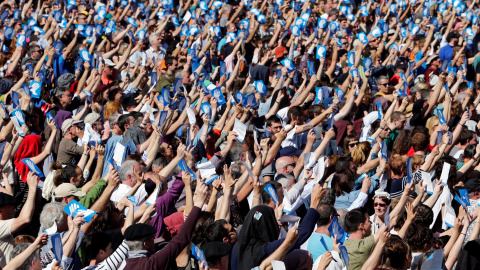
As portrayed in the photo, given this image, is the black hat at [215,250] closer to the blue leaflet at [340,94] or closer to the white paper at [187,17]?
the blue leaflet at [340,94]

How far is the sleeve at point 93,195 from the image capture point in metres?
6.74

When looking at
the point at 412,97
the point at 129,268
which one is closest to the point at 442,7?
the point at 412,97

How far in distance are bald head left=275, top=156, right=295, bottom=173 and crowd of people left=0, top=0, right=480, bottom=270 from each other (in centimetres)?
3

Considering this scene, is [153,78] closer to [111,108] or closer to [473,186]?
[111,108]

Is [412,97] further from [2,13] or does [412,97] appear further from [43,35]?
[2,13]

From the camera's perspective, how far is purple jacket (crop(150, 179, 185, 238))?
653 cm

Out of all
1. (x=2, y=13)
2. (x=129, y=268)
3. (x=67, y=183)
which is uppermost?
(x=129, y=268)

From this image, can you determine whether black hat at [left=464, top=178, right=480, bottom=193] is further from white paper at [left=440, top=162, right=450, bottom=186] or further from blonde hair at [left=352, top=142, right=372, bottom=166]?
blonde hair at [left=352, top=142, right=372, bottom=166]

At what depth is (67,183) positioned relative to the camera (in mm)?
7078

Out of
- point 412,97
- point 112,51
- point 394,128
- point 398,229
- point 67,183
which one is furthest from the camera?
point 112,51

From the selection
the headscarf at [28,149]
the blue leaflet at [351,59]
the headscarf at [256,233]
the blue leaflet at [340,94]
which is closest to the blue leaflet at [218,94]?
the blue leaflet at [340,94]

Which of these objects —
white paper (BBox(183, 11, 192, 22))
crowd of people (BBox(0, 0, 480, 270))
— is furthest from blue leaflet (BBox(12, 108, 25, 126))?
white paper (BBox(183, 11, 192, 22))

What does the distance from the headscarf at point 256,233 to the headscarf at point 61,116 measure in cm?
429

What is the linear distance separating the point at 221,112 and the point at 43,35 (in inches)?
163
